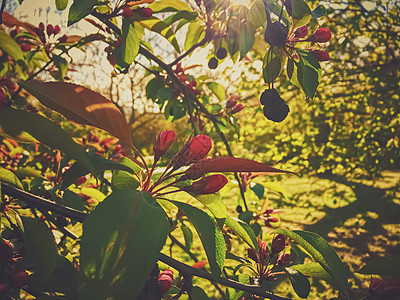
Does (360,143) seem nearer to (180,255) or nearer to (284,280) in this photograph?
(284,280)

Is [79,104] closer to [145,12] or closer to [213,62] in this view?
[145,12]

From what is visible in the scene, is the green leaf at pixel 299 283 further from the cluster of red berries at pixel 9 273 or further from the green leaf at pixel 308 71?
the cluster of red berries at pixel 9 273

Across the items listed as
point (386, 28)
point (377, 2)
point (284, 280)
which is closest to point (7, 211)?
point (284, 280)

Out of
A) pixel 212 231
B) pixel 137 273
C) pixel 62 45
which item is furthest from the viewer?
pixel 62 45

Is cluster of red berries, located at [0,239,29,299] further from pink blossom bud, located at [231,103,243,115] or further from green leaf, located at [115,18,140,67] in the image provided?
pink blossom bud, located at [231,103,243,115]

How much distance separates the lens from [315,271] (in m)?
0.72

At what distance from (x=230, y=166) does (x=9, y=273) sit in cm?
51

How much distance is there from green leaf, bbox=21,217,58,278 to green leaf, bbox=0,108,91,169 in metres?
0.26

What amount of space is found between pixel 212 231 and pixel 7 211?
0.68m

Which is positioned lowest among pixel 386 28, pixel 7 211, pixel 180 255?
pixel 180 255

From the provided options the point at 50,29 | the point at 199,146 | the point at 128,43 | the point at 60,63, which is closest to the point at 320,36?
the point at 199,146

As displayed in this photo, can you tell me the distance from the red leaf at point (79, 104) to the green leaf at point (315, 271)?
613mm

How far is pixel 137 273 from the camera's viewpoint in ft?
1.07

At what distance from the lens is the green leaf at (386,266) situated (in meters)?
0.56
